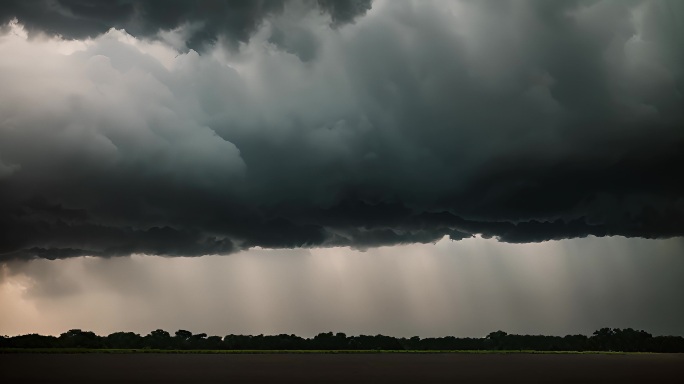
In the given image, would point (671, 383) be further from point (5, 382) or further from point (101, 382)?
point (5, 382)

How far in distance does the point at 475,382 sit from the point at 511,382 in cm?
531

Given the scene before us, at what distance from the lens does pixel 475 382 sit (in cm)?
10081

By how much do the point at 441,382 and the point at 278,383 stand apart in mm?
24218

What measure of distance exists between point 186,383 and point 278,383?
43.4 feet

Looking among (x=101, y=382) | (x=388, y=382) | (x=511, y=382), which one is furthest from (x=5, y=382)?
(x=511, y=382)

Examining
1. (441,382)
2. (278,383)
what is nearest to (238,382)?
(278,383)

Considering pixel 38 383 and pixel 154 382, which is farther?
pixel 154 382

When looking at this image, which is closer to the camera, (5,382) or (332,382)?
(5,382)

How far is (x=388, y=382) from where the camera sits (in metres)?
98.6

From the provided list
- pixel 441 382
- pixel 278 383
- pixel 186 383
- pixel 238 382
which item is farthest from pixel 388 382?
pixel 186 383

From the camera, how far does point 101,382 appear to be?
100188 mm

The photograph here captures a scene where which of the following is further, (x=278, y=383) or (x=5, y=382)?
(x=278, y=383)

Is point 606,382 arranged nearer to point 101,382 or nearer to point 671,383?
point 671,383

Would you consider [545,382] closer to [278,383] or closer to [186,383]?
[278,383]
